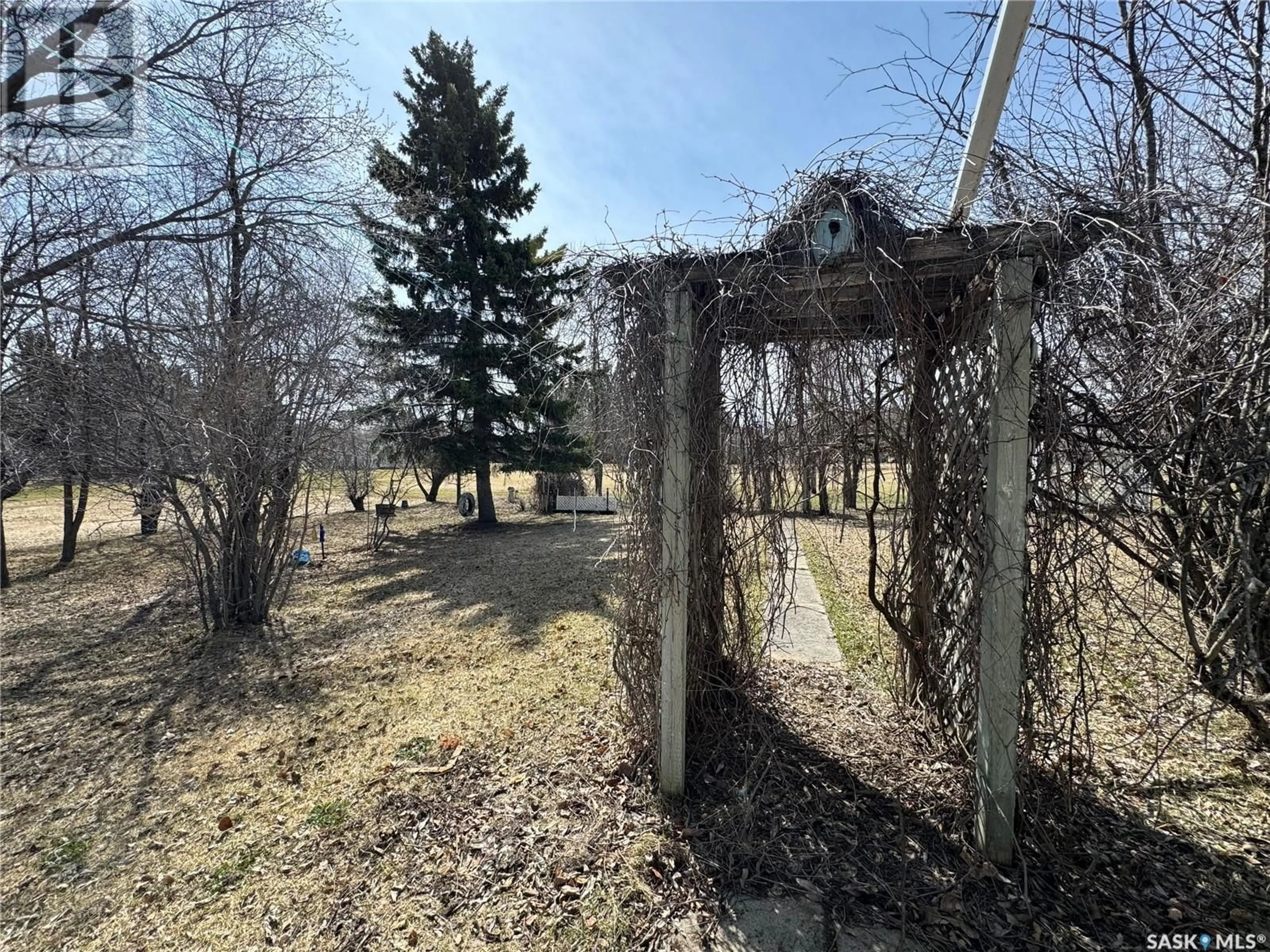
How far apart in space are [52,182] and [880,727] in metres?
7.69

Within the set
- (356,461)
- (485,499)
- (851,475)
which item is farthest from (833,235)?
(356,461)

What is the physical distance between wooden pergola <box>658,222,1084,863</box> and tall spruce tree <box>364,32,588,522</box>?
6905 millimetres

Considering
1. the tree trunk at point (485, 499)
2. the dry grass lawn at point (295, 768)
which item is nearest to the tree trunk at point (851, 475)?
the dry grass lawn at point (295, 768)

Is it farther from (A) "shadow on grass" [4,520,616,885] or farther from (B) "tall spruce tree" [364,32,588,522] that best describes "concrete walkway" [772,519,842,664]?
(B) "tall spruce tree" [364,32,588,522]

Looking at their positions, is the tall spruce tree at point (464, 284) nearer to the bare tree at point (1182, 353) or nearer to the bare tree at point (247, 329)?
the bare tree at point (247, 329)

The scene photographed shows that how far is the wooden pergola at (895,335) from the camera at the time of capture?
5.80 feet

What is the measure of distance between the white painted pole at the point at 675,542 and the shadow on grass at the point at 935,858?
0.94ft

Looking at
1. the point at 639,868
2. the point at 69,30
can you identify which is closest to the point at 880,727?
the point at 639,868

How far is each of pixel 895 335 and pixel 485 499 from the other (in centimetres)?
1050

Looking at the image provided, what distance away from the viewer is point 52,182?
4211 millimetres

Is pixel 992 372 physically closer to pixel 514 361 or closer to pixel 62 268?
pixel 62 268

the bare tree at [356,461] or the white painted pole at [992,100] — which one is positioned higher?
the white painted pole at [992,100]

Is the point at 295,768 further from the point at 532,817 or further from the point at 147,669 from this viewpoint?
the point at 147,669

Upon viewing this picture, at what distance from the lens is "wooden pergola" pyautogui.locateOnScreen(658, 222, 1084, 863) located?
1.77 m
